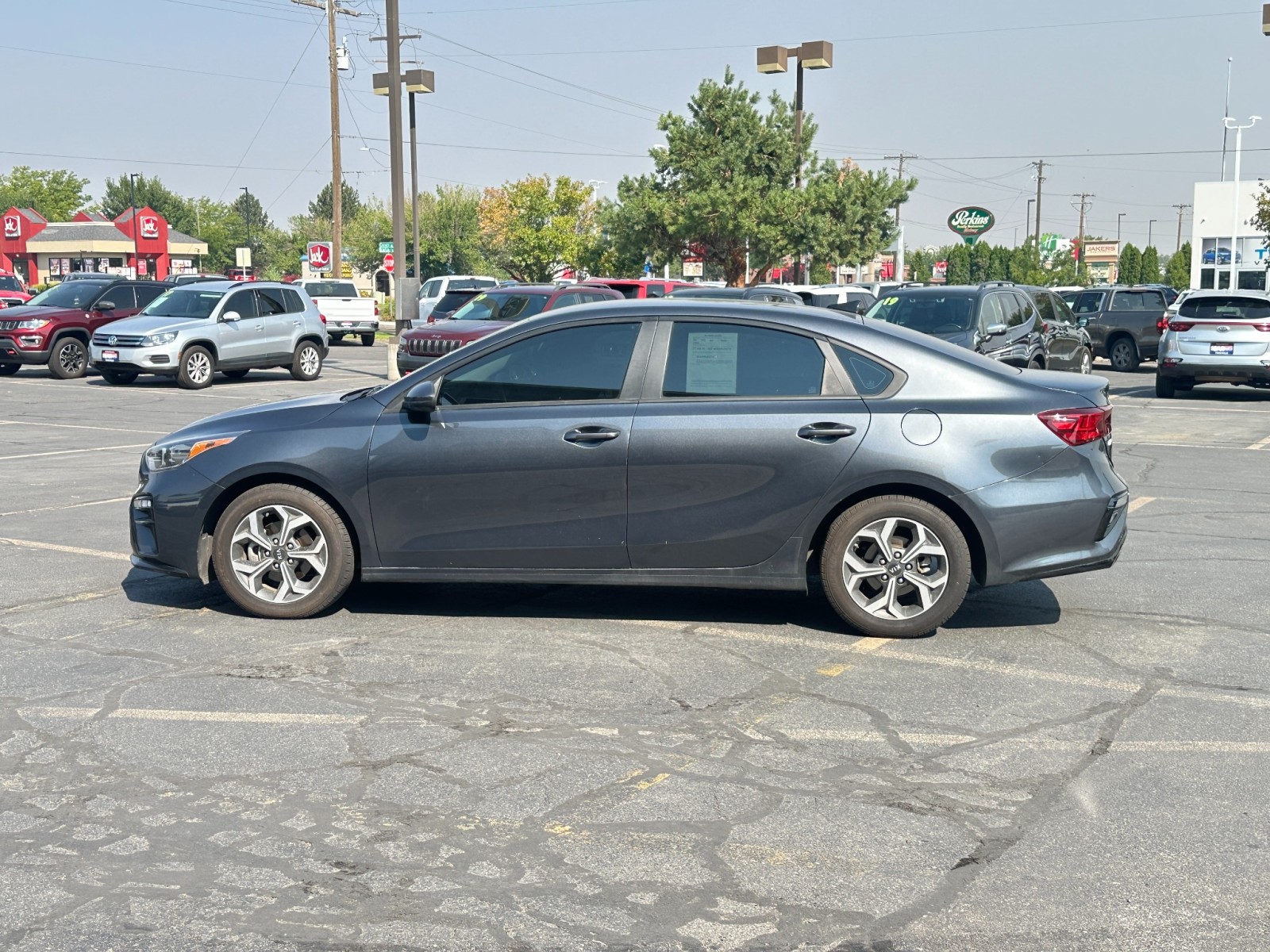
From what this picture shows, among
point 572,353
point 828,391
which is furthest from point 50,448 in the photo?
point 828,391

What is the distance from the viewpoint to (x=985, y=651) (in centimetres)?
672

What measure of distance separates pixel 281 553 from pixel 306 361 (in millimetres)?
19538

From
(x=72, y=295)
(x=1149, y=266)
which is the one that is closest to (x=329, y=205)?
(x=1149, y=266)

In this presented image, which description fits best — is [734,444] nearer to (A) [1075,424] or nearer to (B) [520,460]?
(B) [520,460]

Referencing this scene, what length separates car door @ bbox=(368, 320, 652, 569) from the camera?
6.86 meters

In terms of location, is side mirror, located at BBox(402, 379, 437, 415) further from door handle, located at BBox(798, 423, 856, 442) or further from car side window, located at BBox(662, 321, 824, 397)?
door handle, located at BBox(798, 423, 856, 442)

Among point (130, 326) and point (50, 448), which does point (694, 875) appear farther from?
point (130, 326)

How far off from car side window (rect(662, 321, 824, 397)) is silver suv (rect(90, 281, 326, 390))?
1869 centimetres

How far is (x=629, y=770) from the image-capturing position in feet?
16.5

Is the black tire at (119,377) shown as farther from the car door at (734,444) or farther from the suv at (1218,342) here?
the car door at (734,444)

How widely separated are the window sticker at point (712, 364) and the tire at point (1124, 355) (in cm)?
2594

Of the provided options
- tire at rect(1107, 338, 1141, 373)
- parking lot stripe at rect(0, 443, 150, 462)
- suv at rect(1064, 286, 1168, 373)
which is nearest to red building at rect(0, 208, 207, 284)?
suv at rect(1064, 286, 1168, 373)

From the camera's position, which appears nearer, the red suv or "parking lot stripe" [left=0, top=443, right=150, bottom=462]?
"parking lot stripe" [left=0, top=443, right=150, bottom=462]

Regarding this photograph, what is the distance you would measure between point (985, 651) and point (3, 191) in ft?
470
